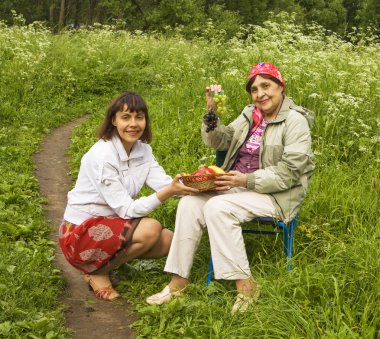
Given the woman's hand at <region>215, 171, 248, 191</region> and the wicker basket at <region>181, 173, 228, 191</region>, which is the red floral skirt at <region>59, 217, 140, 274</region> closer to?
the wicker basket at <region>181, 173, 228, 191</region>

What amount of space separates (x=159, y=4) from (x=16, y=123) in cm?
2615

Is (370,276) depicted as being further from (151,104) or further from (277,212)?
(151,104)

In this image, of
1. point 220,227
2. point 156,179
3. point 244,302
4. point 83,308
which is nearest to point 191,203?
point 220,227

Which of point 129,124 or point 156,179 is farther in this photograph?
point 156,179

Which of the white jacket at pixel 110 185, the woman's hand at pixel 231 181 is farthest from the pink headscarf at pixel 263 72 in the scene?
the white jacket at pixel 110 185

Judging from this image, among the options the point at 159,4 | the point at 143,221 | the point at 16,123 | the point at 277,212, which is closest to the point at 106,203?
the point at 143,221

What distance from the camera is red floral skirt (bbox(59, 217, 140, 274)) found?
3896 millimetres

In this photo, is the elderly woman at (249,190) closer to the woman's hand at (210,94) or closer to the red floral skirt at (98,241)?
the woman's hand at (210,94)

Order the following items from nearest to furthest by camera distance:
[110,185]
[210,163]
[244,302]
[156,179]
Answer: [244,302] < [110,185] < [156,179] < [210,163]

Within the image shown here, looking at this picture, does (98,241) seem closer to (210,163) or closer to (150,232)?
(150,232)

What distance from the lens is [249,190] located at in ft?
12.8

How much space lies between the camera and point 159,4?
3288 centimetres

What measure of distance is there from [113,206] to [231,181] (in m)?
0.84

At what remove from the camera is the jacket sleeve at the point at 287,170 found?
148 inches
